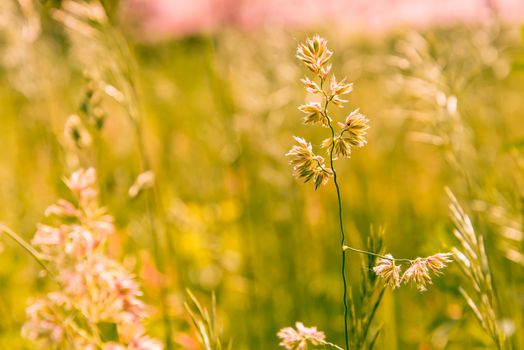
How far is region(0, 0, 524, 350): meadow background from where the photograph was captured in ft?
4.78

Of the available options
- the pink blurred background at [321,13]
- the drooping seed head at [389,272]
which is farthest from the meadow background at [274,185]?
the drooping seed head at [389,272]

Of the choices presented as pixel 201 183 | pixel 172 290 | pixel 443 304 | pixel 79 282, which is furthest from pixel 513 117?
pixel 79 282

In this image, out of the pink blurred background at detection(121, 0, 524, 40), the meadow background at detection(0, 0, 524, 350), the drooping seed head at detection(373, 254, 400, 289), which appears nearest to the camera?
the drooping seed head at detection(373, 254, 400, 289)

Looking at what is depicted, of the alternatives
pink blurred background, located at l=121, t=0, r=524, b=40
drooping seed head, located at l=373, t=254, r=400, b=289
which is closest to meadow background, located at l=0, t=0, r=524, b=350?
pink blurred background, located at l=121, t=0, r=524, b=40

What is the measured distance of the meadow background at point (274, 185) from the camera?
1458mm

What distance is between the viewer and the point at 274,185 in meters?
2.65

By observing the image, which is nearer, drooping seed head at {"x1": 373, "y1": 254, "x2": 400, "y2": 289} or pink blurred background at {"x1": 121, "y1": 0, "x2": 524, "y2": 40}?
drooping seed head at {"x1": 373, "y1": 254, "x2": 400, "y2": 289}

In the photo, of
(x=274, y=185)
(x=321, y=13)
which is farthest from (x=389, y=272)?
(x=321, y=13)

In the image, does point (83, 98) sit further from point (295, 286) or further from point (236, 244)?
point (236, 244)

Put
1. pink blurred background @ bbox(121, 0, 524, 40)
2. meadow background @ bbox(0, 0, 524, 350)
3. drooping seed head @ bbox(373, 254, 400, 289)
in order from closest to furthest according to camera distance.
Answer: drooping seed head @ bbox(373, 254, 400, 289) < meadow background @ bbox(0, 0, 524, 350) < pink blurred background @ bbox(121, 0, 524, 40)

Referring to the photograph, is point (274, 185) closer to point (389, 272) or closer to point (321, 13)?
point (321, 13)

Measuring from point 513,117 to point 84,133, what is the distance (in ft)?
13.5

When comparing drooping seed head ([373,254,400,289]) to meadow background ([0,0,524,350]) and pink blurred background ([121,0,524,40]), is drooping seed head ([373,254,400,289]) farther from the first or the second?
pink blurred background ([121,0,524,40])

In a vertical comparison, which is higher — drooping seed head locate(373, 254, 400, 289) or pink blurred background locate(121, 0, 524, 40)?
pink blurred background locate(121, 0, 524, 40)
